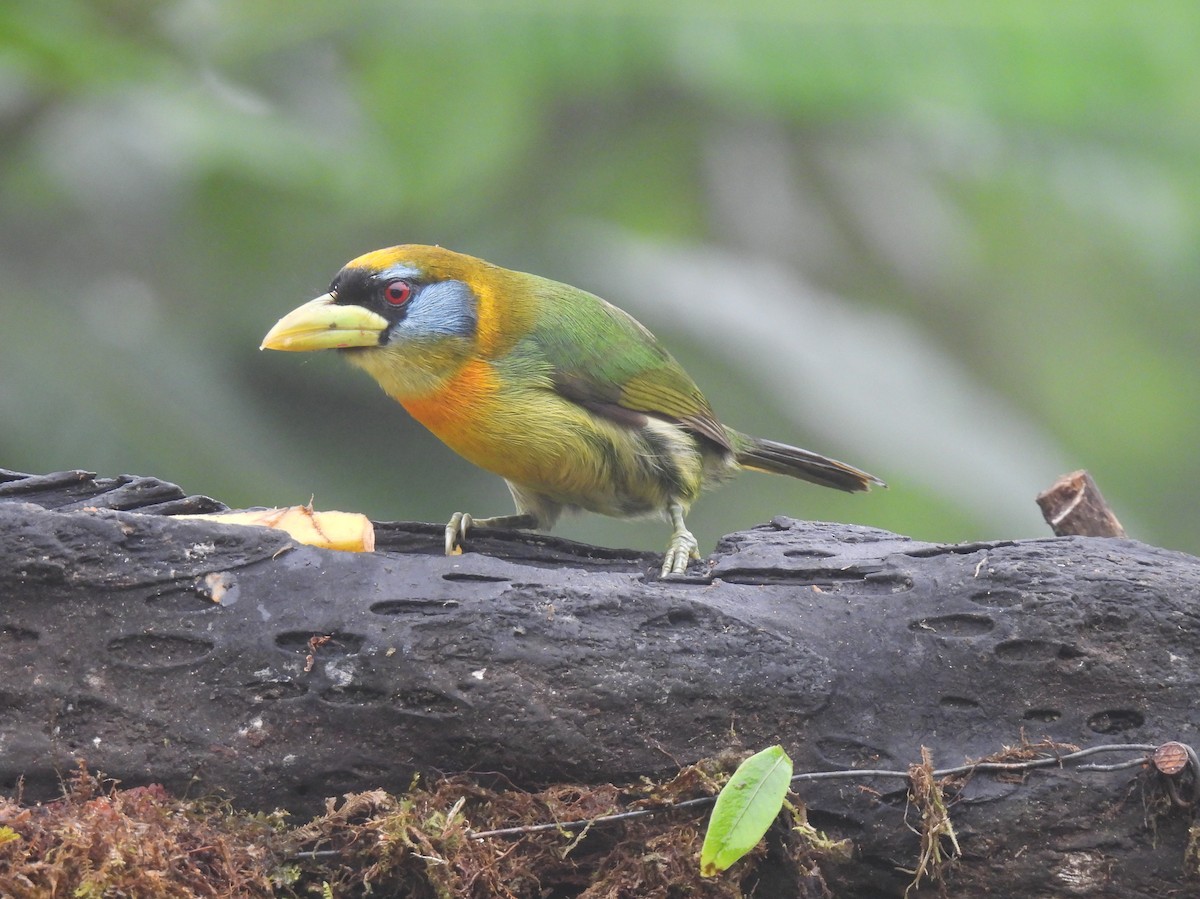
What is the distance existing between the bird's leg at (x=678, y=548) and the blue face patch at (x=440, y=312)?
78 cm

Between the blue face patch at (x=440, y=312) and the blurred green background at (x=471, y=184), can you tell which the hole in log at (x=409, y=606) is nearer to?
the blue face patch at (x=440, y=312)

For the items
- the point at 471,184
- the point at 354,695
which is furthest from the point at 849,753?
the point at 471,184

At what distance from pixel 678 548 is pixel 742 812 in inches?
47.6

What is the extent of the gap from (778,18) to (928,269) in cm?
559

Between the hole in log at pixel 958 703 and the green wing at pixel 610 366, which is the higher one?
the green wing at pixel 610 366

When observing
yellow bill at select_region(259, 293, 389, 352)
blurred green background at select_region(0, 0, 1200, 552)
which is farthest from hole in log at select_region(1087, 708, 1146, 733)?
blurred green background at select_region(0, 0, 1200, 552)

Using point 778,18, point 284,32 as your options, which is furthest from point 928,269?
point 284,32

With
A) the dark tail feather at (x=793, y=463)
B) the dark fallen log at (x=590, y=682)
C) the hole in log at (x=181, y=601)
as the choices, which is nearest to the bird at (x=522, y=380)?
the dark tail feather at (x=793, y=463)

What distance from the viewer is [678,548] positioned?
3.63 meters

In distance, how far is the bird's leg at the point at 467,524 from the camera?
3.44 m

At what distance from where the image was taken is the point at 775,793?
250cm

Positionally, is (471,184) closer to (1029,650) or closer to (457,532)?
(457,532)

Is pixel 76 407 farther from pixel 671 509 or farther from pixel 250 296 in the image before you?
pixel 671 509

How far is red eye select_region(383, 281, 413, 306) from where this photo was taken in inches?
158
